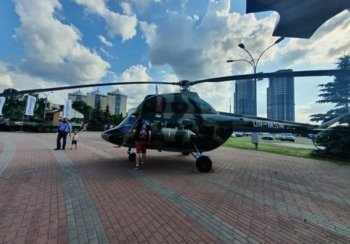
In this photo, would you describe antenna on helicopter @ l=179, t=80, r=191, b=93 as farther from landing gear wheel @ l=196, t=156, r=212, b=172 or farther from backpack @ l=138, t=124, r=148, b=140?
landing gear wheel @ l=196, t=156, r=212, b=172

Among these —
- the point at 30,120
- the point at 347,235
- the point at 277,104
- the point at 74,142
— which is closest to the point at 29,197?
the point at 347,235

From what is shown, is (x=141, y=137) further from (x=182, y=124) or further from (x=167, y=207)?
(x=167, y=207)

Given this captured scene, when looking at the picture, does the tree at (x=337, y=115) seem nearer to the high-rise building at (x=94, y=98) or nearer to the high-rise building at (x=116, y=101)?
the high-rise building at (x=94, y=98)

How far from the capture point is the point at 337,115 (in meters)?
19.2

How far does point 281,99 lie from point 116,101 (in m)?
106

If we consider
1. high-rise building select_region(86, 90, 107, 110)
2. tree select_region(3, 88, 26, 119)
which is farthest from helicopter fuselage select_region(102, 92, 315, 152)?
high-rise building select_region(86, 90, 107, 110)

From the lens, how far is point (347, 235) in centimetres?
348

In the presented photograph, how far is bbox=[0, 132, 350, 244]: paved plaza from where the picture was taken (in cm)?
332

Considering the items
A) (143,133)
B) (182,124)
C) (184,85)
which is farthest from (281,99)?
(143,133)

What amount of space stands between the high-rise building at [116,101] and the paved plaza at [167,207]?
11983 centimetres

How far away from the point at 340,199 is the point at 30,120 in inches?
1743

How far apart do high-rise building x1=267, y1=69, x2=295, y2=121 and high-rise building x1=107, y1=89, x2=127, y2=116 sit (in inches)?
3988

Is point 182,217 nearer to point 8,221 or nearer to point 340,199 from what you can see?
point 8,221

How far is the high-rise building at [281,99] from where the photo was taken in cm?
2895
